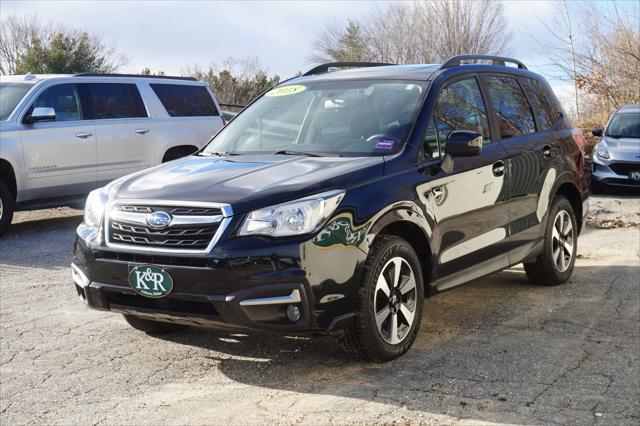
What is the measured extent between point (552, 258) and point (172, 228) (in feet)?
12.2

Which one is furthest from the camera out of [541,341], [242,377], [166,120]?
[166,120]

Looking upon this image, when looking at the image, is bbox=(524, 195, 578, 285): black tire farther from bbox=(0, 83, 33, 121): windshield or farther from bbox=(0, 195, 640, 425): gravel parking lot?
bbox=(0, 83, 33, 121): windshield

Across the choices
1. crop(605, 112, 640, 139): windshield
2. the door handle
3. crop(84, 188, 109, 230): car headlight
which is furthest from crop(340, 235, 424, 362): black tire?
crop(605, 112, 640, 139): windshield

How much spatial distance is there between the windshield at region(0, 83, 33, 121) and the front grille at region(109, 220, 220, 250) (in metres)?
6.25

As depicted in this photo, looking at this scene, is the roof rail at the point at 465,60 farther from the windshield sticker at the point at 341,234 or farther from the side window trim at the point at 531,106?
the windshield sticker at the point at 341,234

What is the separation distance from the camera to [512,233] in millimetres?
6309

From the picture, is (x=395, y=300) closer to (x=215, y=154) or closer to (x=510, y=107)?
(x=215, y=154)

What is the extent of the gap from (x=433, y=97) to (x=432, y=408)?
2273 mm

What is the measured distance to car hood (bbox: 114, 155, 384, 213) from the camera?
15.0ft

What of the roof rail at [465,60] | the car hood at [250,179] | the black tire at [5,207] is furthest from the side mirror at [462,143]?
the black tire at [5,207]

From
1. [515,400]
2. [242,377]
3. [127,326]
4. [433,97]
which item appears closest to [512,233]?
[433,97]

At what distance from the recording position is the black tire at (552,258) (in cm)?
695

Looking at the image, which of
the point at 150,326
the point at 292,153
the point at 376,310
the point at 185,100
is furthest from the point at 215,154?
the point at 185,100

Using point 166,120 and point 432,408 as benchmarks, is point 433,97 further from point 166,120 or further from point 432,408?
point 166,120
